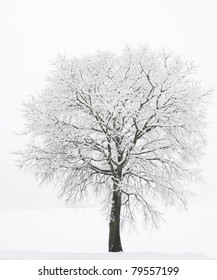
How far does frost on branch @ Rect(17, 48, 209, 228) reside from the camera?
20969 millimetres

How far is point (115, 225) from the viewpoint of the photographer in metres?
21.9

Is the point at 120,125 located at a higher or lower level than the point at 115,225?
higher

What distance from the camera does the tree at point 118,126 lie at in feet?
68.8

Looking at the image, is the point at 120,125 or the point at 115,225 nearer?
the point at 120,125

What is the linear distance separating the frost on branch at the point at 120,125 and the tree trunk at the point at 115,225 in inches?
27.5

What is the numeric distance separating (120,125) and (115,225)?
5.70m

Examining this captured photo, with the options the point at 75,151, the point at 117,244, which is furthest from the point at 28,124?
the point at 117,244

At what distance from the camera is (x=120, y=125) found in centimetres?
2136

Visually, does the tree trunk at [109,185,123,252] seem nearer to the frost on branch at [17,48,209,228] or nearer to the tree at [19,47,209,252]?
the tree at [19,47,209,252]

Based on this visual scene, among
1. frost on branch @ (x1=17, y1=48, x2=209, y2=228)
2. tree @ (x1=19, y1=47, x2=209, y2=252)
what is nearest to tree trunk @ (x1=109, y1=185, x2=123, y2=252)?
tree @ (x1=19, y1=47, x2=209, y2=252)

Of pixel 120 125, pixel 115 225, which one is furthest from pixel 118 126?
pixel 115 225

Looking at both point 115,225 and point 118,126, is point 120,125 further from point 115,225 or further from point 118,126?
point 115,225

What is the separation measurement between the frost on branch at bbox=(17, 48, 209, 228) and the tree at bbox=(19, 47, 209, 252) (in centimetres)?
6

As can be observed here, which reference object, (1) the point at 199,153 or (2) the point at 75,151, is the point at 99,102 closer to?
(2) the point at 75,151
